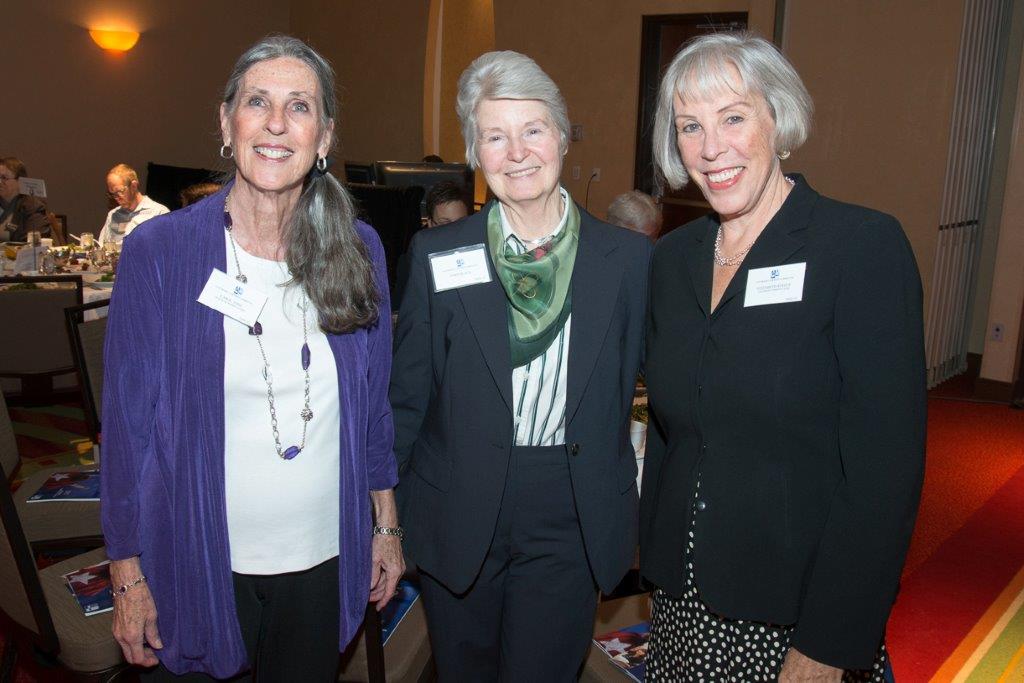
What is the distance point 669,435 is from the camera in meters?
1.61

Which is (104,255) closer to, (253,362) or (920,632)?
(253,362)

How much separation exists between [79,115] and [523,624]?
407 inches

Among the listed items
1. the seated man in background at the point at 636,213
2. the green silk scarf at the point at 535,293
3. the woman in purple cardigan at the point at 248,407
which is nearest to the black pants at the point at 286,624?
the woman in purple cardigan at the point at 248,407

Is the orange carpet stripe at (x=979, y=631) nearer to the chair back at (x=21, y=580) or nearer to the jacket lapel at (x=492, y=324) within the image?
the jacket lapel at (x=492, y=324)

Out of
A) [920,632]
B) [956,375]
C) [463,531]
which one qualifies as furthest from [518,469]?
[956,375]

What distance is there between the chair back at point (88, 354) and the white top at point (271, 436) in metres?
1.67

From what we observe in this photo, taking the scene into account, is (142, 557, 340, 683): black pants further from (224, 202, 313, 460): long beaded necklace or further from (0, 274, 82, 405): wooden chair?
(0, 274, 82, 405): wooden chair

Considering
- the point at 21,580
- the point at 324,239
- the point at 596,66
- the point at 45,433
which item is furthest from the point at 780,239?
the point at 596,66

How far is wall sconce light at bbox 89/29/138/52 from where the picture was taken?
397 inches

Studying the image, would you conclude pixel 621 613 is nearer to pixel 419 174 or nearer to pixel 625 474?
pixel 625 474

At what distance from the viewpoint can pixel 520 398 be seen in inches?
66.5

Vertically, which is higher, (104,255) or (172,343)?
(172,343)

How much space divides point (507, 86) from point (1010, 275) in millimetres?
5969

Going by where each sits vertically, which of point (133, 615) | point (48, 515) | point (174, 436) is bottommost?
point (48, 515)
